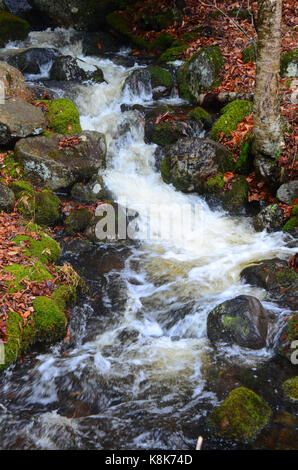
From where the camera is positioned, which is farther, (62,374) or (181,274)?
(181,274)

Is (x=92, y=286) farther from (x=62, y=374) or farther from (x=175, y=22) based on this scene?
(x=175, y=22)

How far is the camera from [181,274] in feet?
A: 24.3

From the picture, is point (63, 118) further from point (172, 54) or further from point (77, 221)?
point (172, 54)

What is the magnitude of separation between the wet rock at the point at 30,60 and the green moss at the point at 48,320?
9.27m

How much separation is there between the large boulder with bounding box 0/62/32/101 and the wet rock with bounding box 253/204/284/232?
6147 mm

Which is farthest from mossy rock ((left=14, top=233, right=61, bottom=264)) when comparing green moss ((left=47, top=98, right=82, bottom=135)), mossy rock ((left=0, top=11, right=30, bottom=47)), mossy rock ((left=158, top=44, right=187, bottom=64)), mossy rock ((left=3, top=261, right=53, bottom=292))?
mossy rock ((left=0, top=11, right=30, bottom=47))

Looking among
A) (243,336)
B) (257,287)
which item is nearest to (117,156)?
(257,287)

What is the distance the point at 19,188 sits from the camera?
8.34 meters

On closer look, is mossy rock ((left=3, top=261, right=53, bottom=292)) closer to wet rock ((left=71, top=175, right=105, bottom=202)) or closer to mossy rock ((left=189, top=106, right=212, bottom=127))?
wet rock ((left=71, top=175, right=105, bottom=202))

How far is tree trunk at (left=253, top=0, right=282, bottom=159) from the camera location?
7.28m

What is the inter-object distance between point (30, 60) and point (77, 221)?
6934 mm

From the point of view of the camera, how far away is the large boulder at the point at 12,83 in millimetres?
9562

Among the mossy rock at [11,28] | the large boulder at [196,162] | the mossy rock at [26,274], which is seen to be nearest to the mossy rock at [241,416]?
the mossy rock at [26,274]

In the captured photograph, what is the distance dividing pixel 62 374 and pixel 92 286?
2123 millimetres
